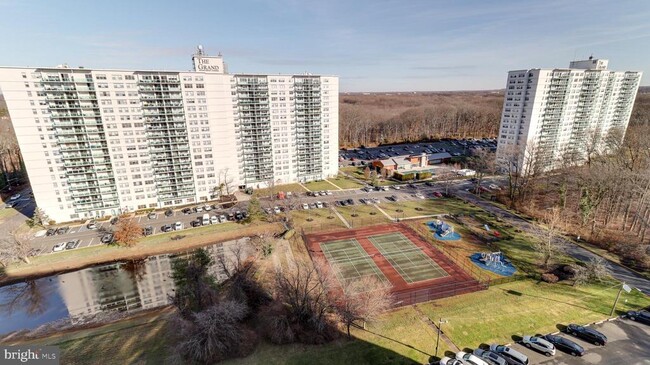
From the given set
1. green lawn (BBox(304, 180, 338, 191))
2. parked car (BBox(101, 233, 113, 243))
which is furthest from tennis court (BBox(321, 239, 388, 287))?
parked car (BBox(101, 233, 113, 243))

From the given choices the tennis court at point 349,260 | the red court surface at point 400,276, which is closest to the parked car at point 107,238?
the red court surface at point 400,276

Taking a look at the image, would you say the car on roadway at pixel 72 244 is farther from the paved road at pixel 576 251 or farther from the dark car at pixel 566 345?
the paved road at pixel 576 251

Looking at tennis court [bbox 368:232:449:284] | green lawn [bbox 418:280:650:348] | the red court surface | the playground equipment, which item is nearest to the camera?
green lawn [bbox 418:280:650:348]

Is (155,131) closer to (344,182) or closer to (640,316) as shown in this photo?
(344,182)

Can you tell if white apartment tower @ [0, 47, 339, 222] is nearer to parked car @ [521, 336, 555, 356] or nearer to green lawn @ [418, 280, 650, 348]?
green lawn @ [418, 280, 650, 348]

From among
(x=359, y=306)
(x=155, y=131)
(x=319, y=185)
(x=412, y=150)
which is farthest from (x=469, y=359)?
(x=412, y=150)

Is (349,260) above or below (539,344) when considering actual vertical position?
above
